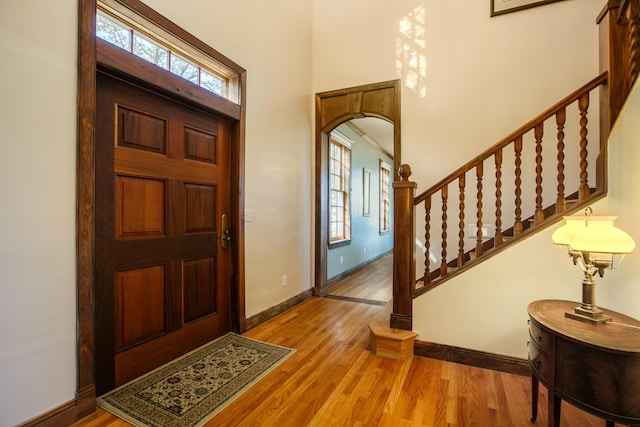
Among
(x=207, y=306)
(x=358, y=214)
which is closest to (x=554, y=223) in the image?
(x=207, y=306)

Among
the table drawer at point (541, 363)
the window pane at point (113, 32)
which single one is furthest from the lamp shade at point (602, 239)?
the window pane at point (113, 32)

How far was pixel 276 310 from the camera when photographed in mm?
3393

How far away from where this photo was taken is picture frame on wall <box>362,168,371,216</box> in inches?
253

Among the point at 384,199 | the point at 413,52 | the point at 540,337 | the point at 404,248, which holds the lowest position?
the point at 540,337

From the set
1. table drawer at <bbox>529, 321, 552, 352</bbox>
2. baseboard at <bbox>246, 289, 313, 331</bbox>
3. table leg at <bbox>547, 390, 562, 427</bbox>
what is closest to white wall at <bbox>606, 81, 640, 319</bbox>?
table drawer at <bbox>529, 321, 552, 352</bbox>

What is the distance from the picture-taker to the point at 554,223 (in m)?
2.08

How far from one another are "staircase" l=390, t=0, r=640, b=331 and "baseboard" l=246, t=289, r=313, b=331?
54.5 inches

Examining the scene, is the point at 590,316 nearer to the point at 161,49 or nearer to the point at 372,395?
the point at 372,395

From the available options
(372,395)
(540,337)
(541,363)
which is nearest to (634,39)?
(540,337)

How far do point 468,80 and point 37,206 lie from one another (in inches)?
154

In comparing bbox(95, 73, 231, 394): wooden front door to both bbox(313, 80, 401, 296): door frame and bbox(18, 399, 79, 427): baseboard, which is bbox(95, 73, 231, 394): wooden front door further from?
bbox(313, 80, 401, 296): door frame

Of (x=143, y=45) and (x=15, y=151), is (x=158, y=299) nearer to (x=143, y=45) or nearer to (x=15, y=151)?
(x=15, y=151)

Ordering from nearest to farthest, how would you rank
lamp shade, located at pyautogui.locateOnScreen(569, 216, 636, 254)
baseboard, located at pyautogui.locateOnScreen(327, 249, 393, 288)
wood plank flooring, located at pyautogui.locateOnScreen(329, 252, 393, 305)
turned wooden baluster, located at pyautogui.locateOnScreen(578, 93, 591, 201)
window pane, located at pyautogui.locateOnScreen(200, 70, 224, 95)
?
lamp shade, located at pyautogui.locateOnScreen(569, 216, 636, 254)
turned wooden baluster, located at pyautogui.locateOnScreen(578, 93, 591, 201)
window pane, located at pyautogui.locateOnScreen(200, 70, 224, 95)
wood plank flooring, located at pyautogui.locateOnScreen(329, 252, 393, 305)
baseboard, located at pyautogui.locateOnScreen(327, 249, 393, 288)

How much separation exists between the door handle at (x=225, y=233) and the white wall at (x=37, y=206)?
3.98 ft
